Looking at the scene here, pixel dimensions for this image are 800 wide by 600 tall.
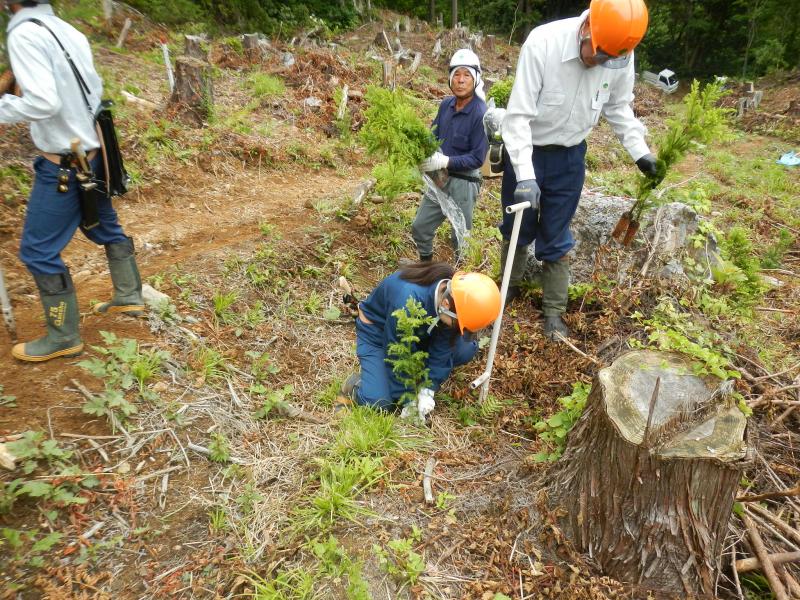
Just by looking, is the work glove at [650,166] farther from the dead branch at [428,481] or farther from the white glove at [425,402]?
the dead branch at [428,481]

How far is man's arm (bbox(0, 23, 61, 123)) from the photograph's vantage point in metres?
2.65

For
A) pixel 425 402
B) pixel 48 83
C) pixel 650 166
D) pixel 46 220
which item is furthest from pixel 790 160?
pixel 46 220

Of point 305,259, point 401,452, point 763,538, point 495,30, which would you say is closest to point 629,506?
point 763,538

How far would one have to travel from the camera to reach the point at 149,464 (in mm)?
2836

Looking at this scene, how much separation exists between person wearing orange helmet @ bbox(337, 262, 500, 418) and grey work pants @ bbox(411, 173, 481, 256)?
1.63m

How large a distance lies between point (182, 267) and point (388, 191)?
7.27 feet

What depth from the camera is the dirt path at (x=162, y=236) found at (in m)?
3.02

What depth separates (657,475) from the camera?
2119 mm

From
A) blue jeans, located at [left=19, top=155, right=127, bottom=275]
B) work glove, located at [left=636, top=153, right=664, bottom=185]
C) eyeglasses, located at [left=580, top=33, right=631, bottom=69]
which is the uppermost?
eyeglasses, located at [left=580, top=33, right=631, bottom=69]

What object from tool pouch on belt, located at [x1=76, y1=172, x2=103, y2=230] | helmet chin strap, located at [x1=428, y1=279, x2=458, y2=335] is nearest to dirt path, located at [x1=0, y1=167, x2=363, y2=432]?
tool pouch on belt, located at [x1=76, y1=172, x2=103, y2=230]

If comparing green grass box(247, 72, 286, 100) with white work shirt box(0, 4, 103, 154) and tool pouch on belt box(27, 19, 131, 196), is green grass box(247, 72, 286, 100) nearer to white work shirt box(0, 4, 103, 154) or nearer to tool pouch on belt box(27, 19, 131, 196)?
tool pouch on belt box(27, 19, 131, 196)

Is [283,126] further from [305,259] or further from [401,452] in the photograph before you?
Answer: [401,452]

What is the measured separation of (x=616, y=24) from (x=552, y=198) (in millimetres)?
1197

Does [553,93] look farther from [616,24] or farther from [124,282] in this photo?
[124,282]
